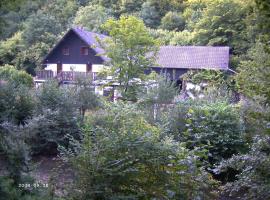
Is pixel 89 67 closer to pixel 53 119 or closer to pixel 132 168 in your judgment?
pixel 53 119

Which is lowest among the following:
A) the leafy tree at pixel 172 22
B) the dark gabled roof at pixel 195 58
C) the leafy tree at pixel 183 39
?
the dark gabled roof at pixel 195 58

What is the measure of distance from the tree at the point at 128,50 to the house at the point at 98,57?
13.0 metres

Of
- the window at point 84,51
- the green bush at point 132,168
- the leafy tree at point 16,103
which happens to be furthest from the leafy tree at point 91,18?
the green bush at point 132,168

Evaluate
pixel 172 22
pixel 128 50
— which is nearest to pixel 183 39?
pixel 172 22

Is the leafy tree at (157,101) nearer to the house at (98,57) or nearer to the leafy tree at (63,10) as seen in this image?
the house at (98,57)

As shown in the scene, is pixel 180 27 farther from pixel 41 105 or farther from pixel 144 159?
pixel 144 159

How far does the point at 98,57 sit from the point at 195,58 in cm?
953

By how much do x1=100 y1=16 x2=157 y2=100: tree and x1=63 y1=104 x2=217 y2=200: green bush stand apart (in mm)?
14381

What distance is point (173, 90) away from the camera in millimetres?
16516

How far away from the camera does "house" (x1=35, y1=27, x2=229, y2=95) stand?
33.6 m

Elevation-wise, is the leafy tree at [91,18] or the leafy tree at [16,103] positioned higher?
the leafy tree at [91,18]

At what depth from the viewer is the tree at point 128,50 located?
63.5 feet

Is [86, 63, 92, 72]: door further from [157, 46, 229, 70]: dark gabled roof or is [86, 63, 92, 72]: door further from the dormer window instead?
[157, 46, 229, 70]: dark gabled roof

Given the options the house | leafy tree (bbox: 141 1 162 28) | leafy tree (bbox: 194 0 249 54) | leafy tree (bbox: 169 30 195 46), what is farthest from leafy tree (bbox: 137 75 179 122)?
leafy tree (bbox: 141 1 162 28)
